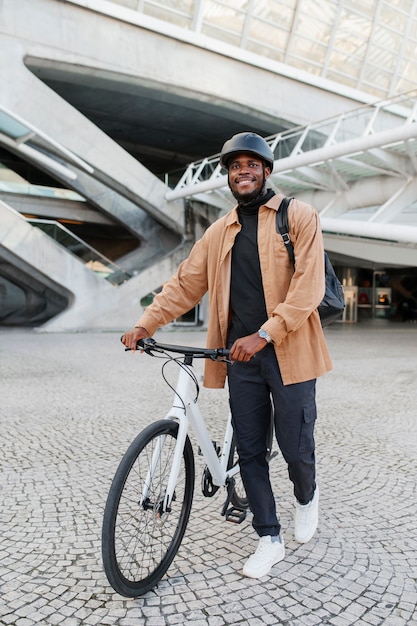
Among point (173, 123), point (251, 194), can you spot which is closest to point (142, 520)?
point (251, 194)

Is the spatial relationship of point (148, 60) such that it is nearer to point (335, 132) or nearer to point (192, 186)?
point (192, 186)

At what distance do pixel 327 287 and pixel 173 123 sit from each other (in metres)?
24.9

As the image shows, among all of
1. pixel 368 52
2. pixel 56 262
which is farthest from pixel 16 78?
pixel 368 52

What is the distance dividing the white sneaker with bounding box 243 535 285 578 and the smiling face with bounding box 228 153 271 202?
5.69 feet

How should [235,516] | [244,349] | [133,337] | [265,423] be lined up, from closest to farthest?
[244,349] → [133,337] → [265,423] → [235,516]

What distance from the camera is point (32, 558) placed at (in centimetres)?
284

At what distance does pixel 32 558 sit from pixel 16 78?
1866 centimetres

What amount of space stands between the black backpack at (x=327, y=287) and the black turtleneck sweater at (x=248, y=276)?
0.13 meters

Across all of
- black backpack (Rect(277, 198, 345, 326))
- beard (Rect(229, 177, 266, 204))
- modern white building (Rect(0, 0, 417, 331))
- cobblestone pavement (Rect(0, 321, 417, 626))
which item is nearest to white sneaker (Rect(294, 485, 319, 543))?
cobblestone pavement (Rect(0, 321, 417, 626))

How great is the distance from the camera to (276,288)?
263 centimetres

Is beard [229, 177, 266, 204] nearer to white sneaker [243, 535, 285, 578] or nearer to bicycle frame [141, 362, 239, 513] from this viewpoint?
bicycle frame [141, 362, 239, 513]

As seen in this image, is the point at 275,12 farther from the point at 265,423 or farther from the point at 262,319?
the point at 265,423

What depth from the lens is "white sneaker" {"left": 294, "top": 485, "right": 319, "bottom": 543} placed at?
297 centimetres

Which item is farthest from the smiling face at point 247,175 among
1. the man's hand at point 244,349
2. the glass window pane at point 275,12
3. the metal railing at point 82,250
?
the glass window pane at point 275,12
